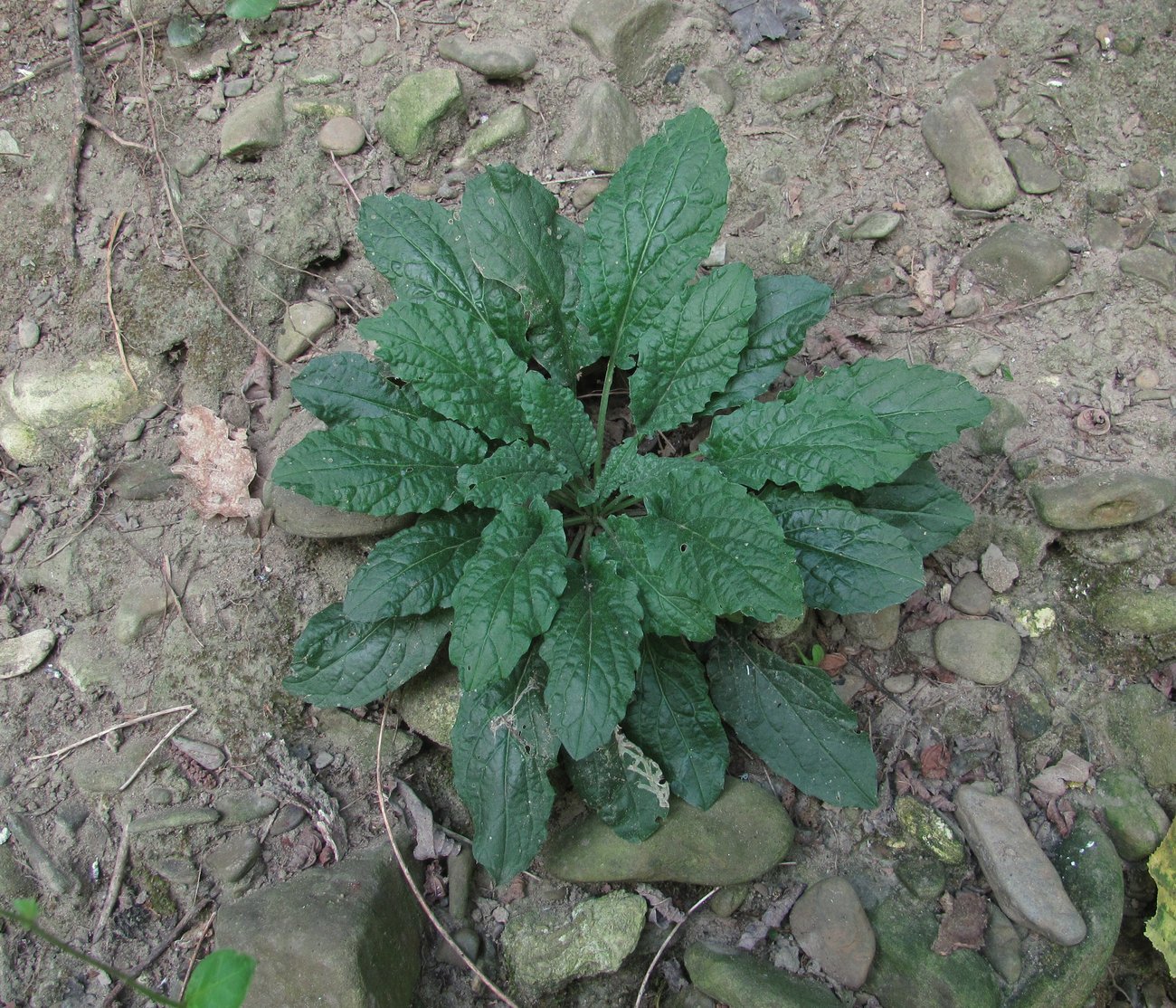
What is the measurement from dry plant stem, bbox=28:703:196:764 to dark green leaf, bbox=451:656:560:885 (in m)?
0.73

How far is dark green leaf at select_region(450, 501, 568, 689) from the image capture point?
1822 millimetres

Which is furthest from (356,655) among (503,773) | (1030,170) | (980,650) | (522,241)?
(1030,170)

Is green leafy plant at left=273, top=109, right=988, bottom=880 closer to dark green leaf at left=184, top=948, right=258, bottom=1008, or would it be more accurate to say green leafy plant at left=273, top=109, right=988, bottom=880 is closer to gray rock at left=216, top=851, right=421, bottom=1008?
gray rock at left=216, top=851, right=421, bottom=1008

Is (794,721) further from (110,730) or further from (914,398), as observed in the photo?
(110,730)

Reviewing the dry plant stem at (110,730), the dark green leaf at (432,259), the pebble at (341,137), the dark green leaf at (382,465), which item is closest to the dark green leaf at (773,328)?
the dark green leaf at (432,259)

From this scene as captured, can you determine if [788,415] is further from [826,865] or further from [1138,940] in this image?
[1138,940]

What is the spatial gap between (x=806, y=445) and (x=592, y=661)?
734mm

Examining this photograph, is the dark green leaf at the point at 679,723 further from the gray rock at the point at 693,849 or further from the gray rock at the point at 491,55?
the gray rock at the point at 491,55

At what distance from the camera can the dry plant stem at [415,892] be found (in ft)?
6.68

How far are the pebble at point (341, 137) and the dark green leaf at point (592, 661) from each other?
1.71 metres

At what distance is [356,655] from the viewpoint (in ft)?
6.98

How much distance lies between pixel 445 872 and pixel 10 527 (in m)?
1.50

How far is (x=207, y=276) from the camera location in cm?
→ 258

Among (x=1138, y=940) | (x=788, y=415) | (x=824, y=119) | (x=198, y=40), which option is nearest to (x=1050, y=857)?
(x=1138, y=940)
